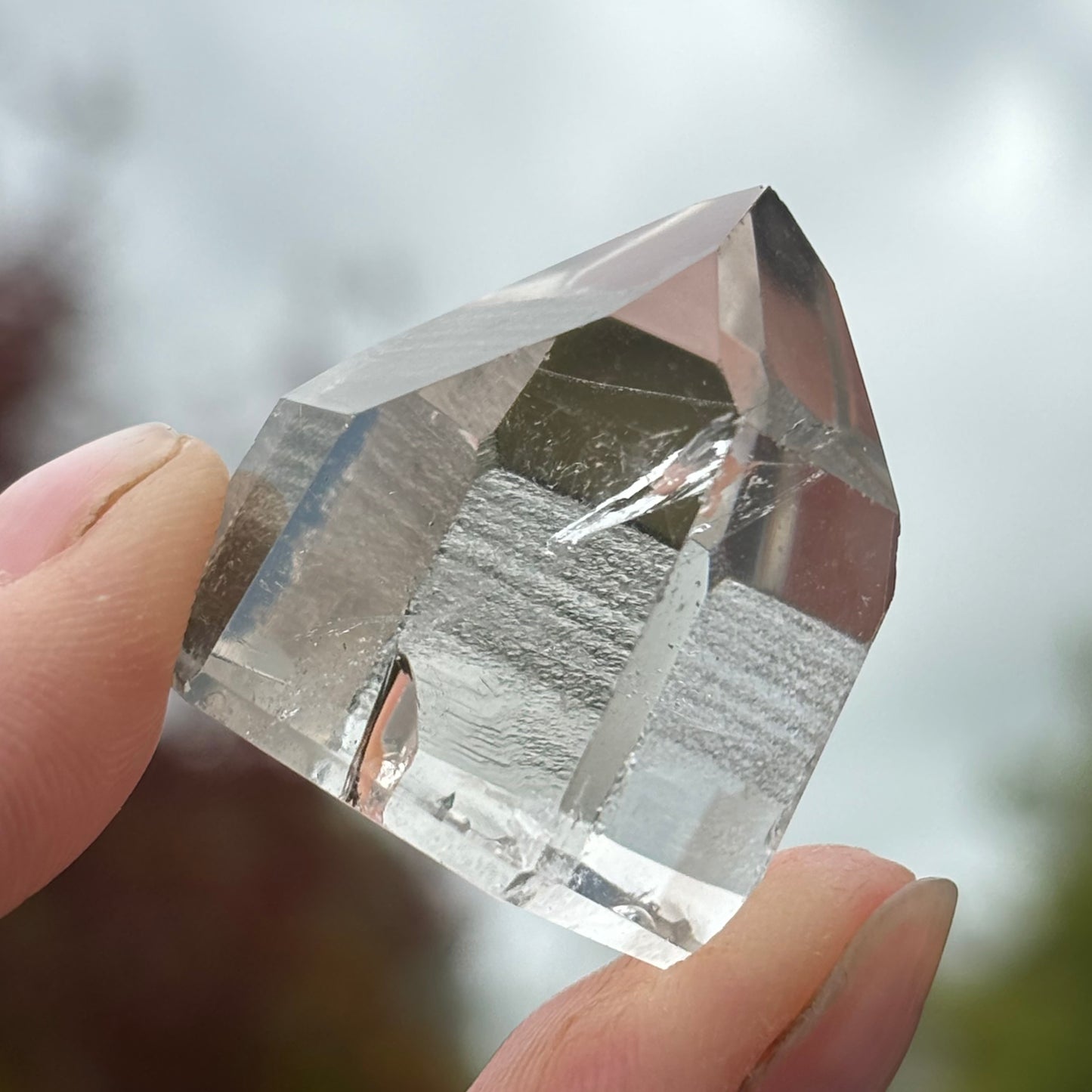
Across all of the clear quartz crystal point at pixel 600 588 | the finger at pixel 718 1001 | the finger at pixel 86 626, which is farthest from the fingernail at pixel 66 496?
the finger at pixel 718 1001

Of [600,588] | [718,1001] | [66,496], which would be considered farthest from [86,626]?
[718,1001]

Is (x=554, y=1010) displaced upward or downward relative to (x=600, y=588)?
downward

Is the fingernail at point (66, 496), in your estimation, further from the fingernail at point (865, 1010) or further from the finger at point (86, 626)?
the fingernail at point (865, 1010)

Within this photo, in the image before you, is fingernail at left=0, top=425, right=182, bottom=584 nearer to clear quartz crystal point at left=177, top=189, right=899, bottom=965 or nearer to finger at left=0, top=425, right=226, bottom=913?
finger at left=0, top=425, right=226, bottom=913

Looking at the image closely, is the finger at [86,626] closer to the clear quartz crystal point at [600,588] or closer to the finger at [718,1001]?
the clear quartz crystal point at [600,588]

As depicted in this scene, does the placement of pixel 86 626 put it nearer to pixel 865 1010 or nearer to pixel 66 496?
pixel 66 496

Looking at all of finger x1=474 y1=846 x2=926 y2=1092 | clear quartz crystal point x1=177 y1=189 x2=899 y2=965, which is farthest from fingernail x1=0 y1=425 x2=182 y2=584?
finger x1=474 y1=846 x2=926 y2=1092

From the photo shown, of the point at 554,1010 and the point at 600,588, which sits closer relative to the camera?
the point at 600,588

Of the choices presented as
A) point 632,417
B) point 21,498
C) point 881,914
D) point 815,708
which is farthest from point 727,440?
point 21,498

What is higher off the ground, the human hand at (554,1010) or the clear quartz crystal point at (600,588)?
the clear quartz crystal point at (600,588)
